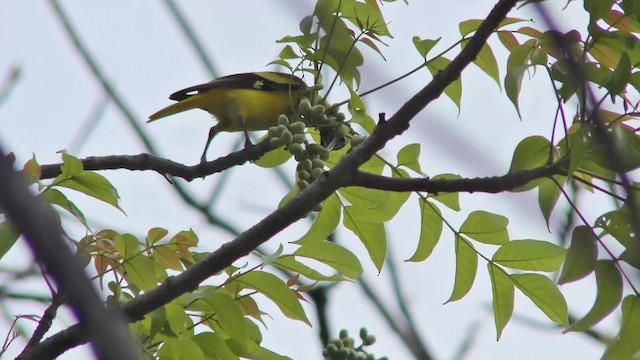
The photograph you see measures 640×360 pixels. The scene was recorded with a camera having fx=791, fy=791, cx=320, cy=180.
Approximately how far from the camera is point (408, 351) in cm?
393

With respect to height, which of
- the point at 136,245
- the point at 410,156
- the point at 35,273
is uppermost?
the point at 35,273

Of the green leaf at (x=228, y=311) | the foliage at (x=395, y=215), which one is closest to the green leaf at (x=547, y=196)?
the foliage at (x=395, y=215)

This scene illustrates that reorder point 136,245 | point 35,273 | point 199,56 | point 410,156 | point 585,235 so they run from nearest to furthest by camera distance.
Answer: point 585,235, point 136,245, point 410,156, point 35,273, point 199,56

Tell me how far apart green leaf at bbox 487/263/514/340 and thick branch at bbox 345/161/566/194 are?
1.52ft

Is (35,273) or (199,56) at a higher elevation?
(199,56)

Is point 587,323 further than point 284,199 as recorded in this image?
No

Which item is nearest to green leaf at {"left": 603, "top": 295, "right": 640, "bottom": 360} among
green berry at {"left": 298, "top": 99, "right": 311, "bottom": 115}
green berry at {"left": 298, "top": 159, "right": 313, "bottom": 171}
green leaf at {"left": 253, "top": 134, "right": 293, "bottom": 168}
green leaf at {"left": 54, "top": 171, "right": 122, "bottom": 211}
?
green berry at {"left": 298, "top": 159, "right": 313, "bottom": 171}

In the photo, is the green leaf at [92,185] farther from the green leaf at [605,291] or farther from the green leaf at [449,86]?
the green leaf at [605,291]

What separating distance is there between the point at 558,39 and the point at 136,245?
1632 millimetres

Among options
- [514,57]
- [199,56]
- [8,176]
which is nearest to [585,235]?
[514,57]

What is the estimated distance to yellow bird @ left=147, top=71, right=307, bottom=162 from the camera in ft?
12.4

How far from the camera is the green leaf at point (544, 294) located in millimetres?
2440

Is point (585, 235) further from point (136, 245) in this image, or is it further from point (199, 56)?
point (199, 56)

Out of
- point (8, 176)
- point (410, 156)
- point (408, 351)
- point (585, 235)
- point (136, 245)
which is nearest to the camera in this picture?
point (8, 176)
